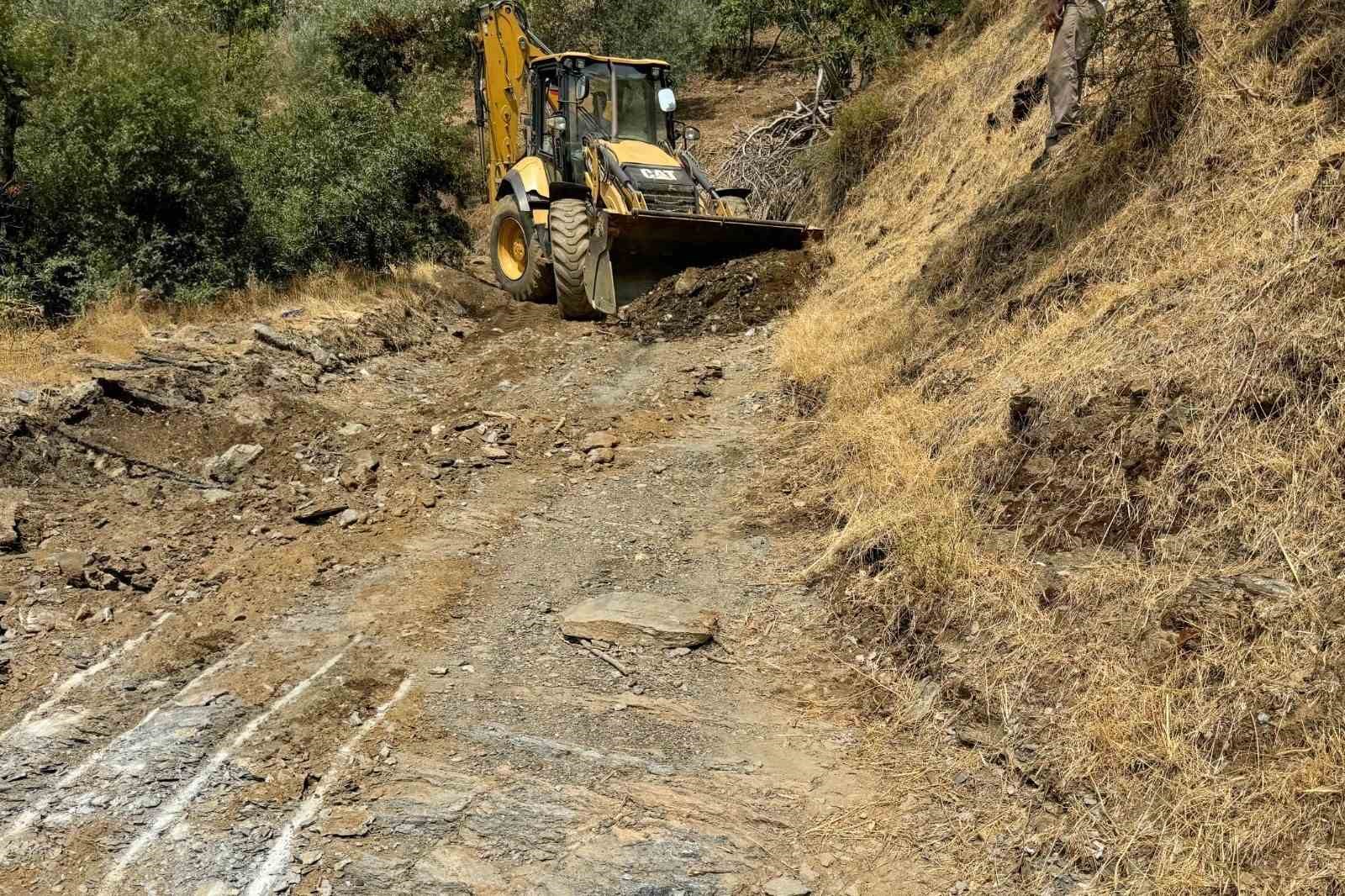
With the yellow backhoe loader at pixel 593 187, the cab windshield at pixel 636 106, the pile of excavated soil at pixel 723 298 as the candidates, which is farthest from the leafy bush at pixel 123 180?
the pile of excavated soil at pixel 723 298

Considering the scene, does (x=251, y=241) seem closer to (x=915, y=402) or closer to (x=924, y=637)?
(x=915, y=402)

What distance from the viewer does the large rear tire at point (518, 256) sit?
41.8 feet

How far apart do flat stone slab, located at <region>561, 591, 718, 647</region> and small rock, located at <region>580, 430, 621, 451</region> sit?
254cm

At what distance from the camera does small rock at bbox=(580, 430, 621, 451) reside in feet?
26.8

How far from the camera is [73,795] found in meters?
4.13

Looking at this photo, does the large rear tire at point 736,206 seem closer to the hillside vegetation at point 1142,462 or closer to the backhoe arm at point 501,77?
the backhoe arm at point 501,77

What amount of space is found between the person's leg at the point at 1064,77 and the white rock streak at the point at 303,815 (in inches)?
275

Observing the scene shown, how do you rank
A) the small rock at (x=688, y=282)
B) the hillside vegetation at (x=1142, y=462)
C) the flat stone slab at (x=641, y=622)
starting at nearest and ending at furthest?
the hillside vegetation at (x=1142, y=462) → the flat stone slab at (x=641, y=622) → the small rock at (x=688, y=282)

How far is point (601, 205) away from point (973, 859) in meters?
9.53

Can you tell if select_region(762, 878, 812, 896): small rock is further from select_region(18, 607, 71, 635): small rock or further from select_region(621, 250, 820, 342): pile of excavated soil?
select_region(621, 250, 820, 342): pile of excavated soil

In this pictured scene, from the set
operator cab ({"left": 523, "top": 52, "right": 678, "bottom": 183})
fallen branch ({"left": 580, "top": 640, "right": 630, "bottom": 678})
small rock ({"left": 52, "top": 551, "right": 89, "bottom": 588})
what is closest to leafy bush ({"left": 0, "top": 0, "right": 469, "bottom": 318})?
operator cab ({"left": 523, "top": 52, "right": 678, "bottom": 183})

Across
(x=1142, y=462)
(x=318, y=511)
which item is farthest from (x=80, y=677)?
(x=1142, y=462)

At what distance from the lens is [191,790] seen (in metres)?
4.15

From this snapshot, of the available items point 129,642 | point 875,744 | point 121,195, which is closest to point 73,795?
point 129,642
